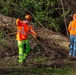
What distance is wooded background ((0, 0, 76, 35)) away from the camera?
50.7ft

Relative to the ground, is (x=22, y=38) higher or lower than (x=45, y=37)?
higher

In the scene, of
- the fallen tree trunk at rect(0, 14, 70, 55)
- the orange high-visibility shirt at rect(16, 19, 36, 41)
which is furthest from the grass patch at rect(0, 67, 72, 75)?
the fallen tree trunk at rect(0, 14, 70, 55)

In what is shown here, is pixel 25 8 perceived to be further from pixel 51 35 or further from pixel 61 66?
pixel 61 66

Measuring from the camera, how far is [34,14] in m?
16.2

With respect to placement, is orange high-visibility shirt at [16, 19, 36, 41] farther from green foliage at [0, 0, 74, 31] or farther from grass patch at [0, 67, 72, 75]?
green foliage at [0, 0, 74, 31]

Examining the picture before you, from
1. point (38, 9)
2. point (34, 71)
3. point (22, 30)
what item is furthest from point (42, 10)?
point (34, 71)

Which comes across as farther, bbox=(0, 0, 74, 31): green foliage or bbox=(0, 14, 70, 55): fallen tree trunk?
bbox=(0, 0, 74, 31): green foliage

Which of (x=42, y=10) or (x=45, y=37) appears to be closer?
(x=45, y=37)

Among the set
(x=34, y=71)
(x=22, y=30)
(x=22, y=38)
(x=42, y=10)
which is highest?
(x=42, y=10)

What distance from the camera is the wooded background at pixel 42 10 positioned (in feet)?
50.7

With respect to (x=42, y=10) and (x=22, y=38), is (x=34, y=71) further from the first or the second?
(x=42, y=10)

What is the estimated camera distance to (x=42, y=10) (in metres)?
15.8

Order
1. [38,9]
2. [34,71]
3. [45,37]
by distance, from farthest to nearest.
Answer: [38,9], [45,37], [34,71]

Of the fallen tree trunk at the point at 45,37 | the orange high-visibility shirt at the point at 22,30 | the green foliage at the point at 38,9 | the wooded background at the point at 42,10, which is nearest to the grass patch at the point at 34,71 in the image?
the orange high-visibility shirt at the point at 22,30
